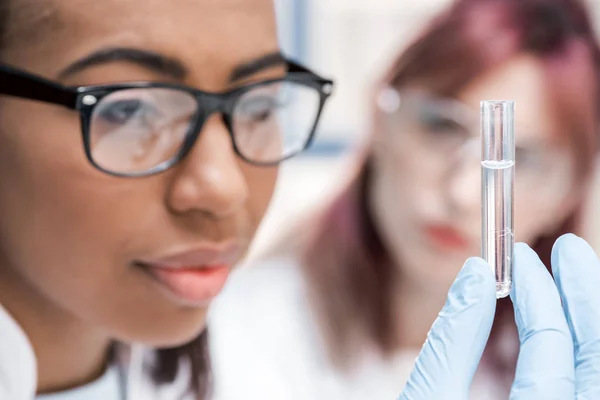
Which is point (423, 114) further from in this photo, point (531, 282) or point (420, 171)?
point (531, 282)

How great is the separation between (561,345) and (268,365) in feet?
2.62

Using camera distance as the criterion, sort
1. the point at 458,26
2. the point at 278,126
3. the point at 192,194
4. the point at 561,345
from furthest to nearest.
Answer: the point at 458,26, the point at 278,126, the point at 192,194, the point at 561,345

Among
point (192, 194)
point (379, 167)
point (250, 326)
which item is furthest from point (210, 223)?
point (379, 167)

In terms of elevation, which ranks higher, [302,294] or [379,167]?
[379,167]

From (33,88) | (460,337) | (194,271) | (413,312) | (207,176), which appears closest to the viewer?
(460,337)

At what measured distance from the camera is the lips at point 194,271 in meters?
1.09

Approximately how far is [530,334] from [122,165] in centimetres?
62

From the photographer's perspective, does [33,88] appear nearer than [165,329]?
Yes

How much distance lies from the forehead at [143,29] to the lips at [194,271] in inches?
12.4

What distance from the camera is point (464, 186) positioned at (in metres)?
1.45

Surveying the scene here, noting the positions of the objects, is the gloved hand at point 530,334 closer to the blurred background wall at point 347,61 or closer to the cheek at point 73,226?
the cheek at point 73,226

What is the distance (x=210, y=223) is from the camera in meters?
1.09

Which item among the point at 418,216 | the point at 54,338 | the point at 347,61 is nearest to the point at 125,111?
the point at 54,338

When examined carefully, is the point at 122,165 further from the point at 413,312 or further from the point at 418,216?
the point at 413,312
